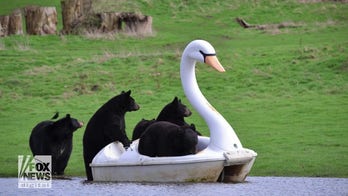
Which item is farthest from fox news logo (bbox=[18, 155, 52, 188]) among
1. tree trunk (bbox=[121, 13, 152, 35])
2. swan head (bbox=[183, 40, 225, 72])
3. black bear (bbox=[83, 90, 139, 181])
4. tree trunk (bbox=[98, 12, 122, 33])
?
tree trunk (bbox=[98, 12, 122, 33])

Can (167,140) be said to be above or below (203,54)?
below

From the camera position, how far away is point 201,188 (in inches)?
683

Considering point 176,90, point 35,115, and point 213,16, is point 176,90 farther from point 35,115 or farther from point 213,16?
point 213,16

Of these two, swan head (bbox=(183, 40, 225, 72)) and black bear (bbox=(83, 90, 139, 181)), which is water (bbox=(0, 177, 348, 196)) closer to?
black bear (bbox=(83, 90, 139, 181))

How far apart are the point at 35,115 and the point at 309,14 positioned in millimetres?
19601

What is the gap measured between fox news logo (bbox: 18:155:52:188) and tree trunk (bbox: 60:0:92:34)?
69.7 ft

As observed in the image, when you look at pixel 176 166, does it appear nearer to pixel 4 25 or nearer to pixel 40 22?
pixel 4 25

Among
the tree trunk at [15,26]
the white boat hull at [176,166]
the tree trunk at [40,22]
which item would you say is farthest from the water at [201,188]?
the tree trunk at [40,22]

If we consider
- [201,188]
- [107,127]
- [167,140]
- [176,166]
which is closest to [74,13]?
[107,127]

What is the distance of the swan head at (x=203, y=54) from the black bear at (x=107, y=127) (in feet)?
4.27

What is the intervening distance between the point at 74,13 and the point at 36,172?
24.7 meters

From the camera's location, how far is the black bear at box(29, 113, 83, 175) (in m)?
20.1

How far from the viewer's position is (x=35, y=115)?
28.5m

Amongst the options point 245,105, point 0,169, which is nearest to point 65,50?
point 245,105
